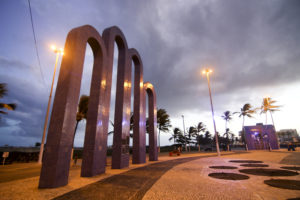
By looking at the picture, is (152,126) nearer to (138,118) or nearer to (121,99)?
(138,118)

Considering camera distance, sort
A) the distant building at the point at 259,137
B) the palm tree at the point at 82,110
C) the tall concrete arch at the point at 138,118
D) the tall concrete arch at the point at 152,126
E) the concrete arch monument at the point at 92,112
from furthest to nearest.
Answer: the distant building at the point at 259,137
the palm tree at the point at 82,110
the tall concrete arch at the point at 152,126
the tall concrete arch at the point at 138,118
the concrete arch monument at the point at 92,112

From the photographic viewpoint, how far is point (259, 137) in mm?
37656

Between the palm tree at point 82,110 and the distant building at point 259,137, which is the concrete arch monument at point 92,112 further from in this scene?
the distant building at point 259,137

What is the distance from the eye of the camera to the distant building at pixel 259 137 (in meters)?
37.3

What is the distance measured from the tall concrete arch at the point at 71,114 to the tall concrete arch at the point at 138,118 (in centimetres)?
542

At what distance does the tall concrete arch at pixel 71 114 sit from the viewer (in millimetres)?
6340

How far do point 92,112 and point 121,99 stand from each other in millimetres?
3733

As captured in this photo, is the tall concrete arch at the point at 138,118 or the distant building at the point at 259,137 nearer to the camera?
the tall concrete arch at the point at 138,118

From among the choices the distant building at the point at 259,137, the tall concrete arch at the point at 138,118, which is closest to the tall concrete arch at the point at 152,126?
the tall concrete arch at the point at 138,118

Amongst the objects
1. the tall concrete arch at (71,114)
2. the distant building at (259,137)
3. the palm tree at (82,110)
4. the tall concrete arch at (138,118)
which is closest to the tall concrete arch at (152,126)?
the tall concrete arch at (138,118)

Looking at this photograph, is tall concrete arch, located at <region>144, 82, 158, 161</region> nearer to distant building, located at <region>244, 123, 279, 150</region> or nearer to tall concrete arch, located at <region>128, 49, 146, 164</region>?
tall concrete arch, located at <region>128, 49, 146, 164</region>

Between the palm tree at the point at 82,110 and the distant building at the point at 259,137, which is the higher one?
the palm tree at the point at 82,110

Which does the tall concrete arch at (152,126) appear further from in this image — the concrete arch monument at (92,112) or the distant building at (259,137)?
the distant building at (259,137)

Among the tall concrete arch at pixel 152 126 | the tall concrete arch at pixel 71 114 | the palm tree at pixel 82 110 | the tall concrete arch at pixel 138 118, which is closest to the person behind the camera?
the tall concrete arch at pixel 71 114
